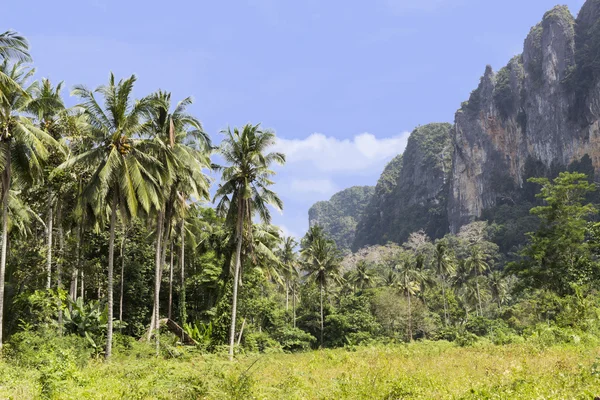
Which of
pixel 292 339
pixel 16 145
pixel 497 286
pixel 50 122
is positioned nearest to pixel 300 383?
pixel 16 145

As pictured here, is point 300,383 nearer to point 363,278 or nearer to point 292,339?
point 292,339

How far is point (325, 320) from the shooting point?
4359 cm

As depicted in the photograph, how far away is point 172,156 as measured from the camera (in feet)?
65.2

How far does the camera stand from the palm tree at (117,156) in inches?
674

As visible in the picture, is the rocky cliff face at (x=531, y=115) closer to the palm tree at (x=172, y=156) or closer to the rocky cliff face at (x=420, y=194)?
the rocky cliff face at (x=420, y=194)

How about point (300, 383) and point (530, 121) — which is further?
point (530, 121)

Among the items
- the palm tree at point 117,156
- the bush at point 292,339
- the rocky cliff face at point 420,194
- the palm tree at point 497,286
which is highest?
the rocky cliff face at point 420,194

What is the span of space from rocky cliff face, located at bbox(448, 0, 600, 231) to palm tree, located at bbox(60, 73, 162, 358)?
3977 inches

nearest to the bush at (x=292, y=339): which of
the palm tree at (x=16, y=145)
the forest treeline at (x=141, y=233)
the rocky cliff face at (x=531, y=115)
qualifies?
the forest treeline at (x=141, y=233)

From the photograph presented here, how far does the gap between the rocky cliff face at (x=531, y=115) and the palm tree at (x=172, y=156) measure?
96.9m

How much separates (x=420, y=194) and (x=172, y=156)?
16720 centimetres

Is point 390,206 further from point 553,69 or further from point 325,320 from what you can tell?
point 325,320

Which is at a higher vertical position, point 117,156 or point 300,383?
point 117,156

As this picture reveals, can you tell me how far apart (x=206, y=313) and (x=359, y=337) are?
16358 millimetres
